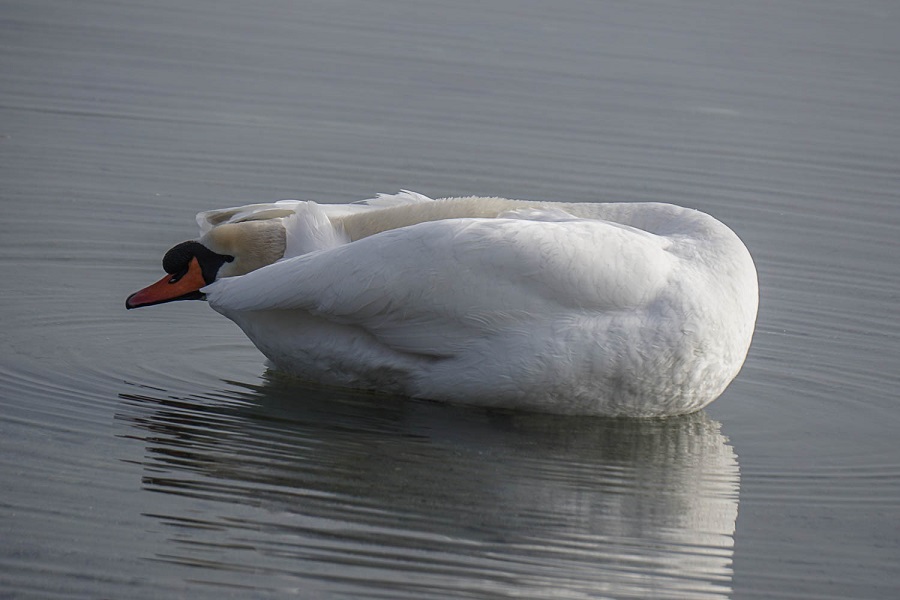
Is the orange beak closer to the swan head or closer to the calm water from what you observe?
the swan head

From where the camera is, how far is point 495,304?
19.9ft

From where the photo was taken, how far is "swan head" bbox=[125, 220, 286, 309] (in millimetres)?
6531

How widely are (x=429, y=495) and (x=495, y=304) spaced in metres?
1.00

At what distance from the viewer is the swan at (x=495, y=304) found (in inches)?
238

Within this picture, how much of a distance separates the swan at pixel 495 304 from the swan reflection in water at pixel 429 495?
6.4 inches

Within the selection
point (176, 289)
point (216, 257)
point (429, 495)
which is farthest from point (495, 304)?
point (176, 289)

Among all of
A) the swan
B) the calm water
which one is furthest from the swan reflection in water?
the swan

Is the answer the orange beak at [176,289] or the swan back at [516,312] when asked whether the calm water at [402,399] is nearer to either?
the swan back at [516,312]

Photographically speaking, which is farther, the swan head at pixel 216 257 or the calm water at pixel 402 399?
the swan head at pixel 216 257

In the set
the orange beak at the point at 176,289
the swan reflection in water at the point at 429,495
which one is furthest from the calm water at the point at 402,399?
the orange beak at the point at 176,289

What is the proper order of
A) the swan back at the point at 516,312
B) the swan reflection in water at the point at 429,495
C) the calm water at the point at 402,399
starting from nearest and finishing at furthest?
the swan reflection in water at the point at 429,495, the calm water at the point at 402,399, the swan back at the point at 516,312

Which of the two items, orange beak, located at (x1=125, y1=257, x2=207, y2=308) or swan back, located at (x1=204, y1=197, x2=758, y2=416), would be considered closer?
swan back, located at (x1=204, y1=197, x2=758, y2=416)

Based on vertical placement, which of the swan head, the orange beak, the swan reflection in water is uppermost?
the swan head

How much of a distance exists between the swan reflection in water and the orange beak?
1.40 feet
